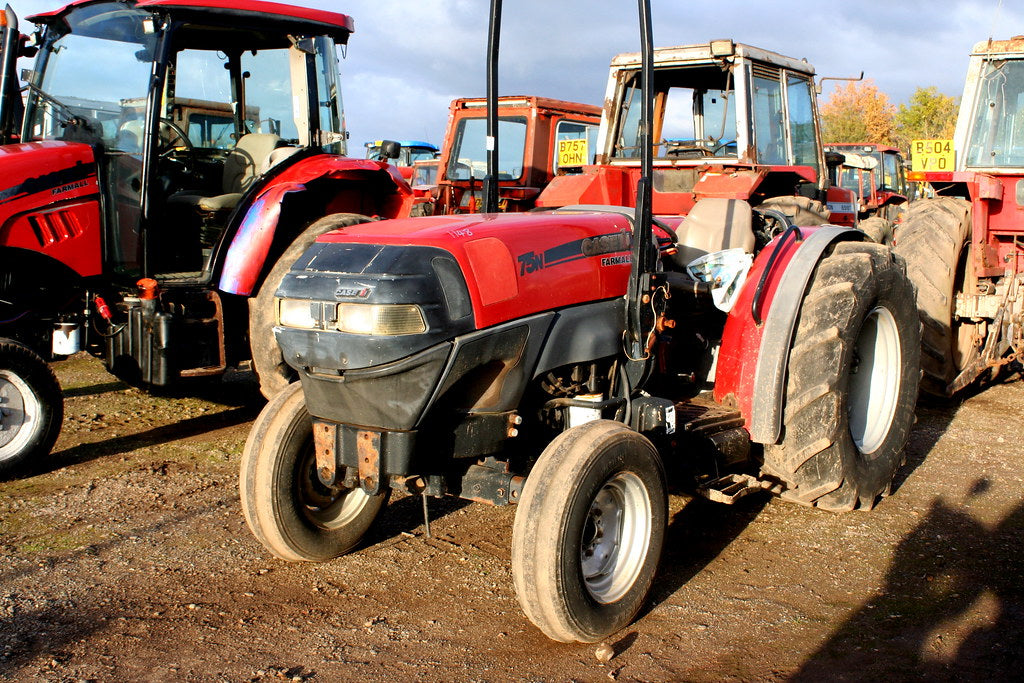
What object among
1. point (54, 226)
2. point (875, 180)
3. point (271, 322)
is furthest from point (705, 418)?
point (875, 180)

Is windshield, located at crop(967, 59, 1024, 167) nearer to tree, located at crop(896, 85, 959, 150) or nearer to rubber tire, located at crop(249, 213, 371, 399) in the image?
rubber tire, located at crop(249, 213, 371, 399)

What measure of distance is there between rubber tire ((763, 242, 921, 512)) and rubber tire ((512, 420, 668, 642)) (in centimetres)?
101

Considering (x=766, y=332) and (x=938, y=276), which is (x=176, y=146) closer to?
(x=766, y=332)

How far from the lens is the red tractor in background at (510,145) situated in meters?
11.6

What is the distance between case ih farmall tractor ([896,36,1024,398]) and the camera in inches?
233

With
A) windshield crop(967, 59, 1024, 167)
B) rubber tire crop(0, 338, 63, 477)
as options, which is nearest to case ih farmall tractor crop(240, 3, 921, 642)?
rubber tire crop(0, 338, 63, 477)

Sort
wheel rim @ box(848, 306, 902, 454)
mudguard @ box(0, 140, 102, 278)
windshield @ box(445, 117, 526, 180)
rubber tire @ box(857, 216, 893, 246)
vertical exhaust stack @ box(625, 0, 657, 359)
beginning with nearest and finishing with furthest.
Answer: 1. vertical exhaust stack @ box(625, 0, 657, 359)
2. wheel rim @ box(848, 306, 902, 454)
3. mudguard @ box(0, 140, 102, 278)
4. rubber tire @ box(857, 216, 893, 246)
5. windshield @ box(445, 117, 526, 180)

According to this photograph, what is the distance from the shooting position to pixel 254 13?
18.5ft

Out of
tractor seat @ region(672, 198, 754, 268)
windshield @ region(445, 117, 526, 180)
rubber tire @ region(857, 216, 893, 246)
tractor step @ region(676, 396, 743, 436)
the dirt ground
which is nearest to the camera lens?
the dirt ground

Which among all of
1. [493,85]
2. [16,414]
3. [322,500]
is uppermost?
[493,85]

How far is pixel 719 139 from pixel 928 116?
2466 centimetres

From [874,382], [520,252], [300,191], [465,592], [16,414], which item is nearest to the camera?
[520,252]

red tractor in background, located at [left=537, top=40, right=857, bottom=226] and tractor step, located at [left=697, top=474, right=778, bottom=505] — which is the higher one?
red tractor in background, located at [left=537, top=40, right=857, bottom=226]

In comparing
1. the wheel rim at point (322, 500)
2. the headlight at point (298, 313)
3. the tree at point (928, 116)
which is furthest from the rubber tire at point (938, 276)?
the tree at point (928, 116)
